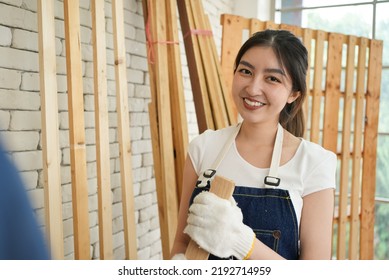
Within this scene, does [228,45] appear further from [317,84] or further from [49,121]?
[49,121]

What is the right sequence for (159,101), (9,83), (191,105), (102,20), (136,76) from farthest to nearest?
(191,105) < (136,76) < (159,101) < (102,20) < (9,83)

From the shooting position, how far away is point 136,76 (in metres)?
2.59

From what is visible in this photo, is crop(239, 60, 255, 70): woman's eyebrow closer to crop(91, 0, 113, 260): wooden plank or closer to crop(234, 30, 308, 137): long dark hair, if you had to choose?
crop(234, 30, 308, 137): long dark hair

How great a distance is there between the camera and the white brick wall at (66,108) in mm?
1755

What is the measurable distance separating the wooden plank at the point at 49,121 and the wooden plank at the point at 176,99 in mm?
926

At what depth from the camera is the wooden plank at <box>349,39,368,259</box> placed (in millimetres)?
3521

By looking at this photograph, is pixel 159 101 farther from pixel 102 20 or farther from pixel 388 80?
pixel 388 80

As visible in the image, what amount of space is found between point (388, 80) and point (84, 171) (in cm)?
306

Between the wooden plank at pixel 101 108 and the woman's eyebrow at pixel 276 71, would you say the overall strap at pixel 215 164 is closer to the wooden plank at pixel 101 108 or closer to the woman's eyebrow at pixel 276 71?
the woman's eyebrow at pixel 276 71

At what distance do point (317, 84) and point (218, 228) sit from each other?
2414mm

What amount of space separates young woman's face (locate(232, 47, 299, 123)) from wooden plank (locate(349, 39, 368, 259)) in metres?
2.20

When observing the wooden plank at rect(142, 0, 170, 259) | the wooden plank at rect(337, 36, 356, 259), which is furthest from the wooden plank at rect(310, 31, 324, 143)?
the wooden plank at rect(142, 0, 170, 259)

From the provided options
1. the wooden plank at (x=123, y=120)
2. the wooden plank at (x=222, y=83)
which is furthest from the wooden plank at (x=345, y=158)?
the wooden plank at (x=123, y=120)
